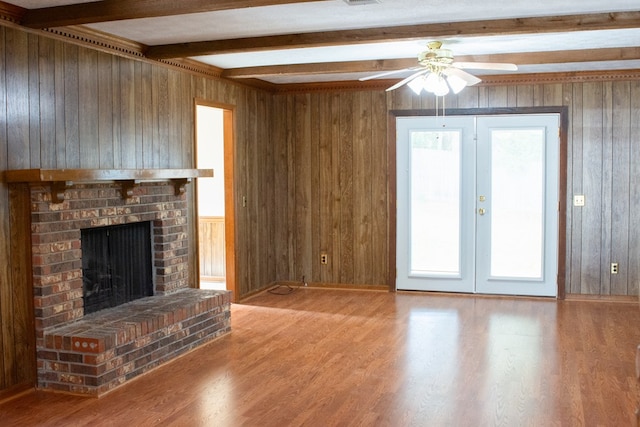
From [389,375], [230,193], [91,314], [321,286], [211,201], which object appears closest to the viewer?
[389,375]

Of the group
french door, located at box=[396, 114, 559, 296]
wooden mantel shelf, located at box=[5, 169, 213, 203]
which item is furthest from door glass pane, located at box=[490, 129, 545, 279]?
wooden mantel shelf, located at box=[5, 169, 213, 203]

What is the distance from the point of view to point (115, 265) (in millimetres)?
4844

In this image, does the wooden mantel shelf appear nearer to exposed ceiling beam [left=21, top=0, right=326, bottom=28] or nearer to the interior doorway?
exposed ceiling beam [left=21, top=0, right=326, bottom=28]

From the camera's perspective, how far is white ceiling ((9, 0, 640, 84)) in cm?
384

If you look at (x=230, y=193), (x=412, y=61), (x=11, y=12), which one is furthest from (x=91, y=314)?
(x=412, y=61)

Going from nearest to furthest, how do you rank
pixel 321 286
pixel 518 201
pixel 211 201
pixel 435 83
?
pixel 435 83, pixel 518 201, pixel 321 286, pixel 211 201

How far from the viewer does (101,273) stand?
470 cm

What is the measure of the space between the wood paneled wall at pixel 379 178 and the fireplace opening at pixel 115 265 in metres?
2.61

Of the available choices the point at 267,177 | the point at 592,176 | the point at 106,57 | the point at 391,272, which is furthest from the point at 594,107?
the point at 106,57

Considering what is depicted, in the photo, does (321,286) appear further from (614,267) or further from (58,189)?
(58,189)

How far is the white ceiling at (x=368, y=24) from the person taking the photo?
3.84 m

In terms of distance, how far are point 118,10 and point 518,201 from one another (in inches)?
183

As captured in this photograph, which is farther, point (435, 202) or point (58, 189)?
point (435, 202)

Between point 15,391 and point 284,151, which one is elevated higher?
point 284,151
